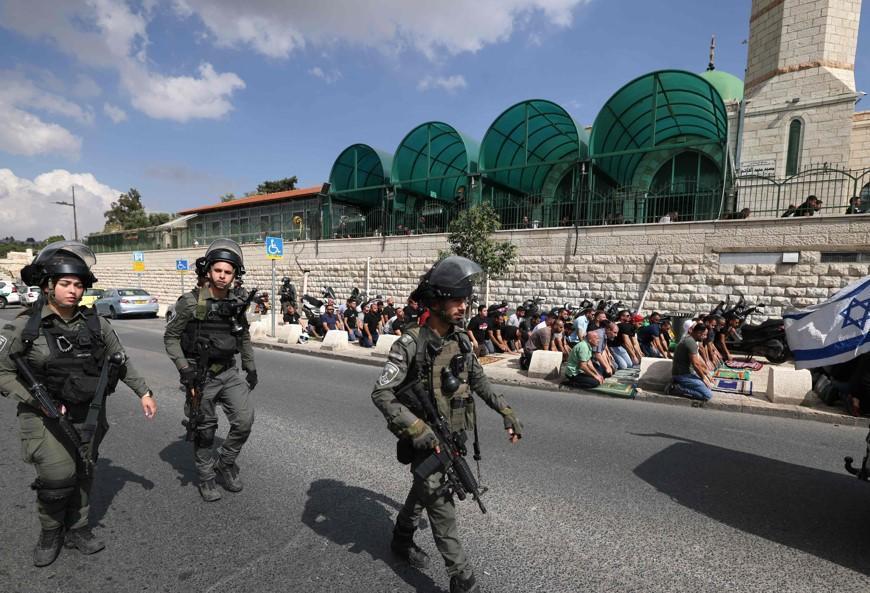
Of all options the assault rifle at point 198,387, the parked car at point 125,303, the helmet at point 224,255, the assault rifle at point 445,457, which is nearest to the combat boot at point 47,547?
the assault rifle at point 198,387

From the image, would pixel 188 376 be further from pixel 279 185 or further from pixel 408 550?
pixel 279 185

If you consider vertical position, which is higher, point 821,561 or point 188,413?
point 188,413

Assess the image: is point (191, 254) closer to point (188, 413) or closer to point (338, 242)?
point (338, 242)

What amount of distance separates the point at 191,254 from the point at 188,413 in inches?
1100

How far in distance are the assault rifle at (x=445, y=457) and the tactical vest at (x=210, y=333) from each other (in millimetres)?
2036

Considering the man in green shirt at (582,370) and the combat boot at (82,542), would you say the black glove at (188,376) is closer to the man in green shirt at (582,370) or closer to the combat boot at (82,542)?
the combat boot at (82,542)

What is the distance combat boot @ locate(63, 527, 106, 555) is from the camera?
295 centimetres

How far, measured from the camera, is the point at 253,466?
4348mm

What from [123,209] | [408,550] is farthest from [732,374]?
[123,209]

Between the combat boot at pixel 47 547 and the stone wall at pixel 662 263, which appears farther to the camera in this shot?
the stone wall at pixel 662 263

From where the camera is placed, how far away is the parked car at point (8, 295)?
23109 millimetres

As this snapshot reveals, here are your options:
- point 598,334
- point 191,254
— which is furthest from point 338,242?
point 598,334

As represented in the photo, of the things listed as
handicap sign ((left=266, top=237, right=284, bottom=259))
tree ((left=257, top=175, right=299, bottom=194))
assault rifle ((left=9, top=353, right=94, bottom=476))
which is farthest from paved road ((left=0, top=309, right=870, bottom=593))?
tree ((left=257, top=175, right=299, bottom=194))

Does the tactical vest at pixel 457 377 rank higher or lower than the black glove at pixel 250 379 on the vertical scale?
higher
